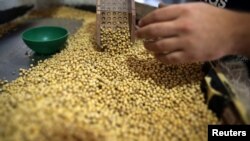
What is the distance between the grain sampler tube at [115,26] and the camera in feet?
5.03

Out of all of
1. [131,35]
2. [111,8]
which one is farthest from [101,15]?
[131,35]

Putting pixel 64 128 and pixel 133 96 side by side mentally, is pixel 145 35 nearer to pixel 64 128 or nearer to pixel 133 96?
pixel 133 96

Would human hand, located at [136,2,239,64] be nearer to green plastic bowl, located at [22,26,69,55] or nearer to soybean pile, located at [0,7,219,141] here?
soybean pile, located at [0,7,219,141]

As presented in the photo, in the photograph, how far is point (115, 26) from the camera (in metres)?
1.55

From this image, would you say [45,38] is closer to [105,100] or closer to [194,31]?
[105,100]

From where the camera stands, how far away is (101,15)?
1620 mm

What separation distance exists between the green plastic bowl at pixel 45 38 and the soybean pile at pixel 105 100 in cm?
6

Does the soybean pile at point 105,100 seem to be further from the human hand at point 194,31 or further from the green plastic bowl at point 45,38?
the human hand at point 194,31

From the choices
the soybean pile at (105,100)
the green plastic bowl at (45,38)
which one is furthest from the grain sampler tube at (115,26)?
the green plastic bowl at (45,38)

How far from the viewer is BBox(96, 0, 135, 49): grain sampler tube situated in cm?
153

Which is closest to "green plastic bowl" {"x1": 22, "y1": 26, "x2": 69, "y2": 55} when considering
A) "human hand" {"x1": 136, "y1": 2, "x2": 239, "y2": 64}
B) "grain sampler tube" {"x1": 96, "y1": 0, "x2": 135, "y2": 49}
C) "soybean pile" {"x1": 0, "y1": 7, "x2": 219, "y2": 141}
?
"soybean pile" {"x1": 0, "y1": 7, "x2": 219, "y2": 141}

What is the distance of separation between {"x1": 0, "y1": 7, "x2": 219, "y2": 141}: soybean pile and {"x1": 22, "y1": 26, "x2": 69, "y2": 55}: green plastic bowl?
2.5 inches

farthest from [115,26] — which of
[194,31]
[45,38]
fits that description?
[194,31]

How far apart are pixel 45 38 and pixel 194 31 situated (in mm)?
1062
